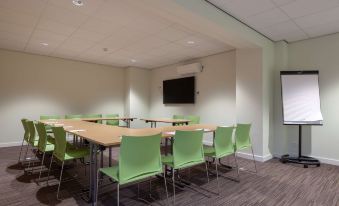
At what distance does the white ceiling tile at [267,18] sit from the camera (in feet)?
10.4

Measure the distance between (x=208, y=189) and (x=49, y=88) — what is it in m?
5.41

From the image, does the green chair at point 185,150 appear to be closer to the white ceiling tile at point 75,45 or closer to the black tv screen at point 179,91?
the white ceiling tile at point 75,45

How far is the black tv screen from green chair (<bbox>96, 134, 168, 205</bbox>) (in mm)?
4300

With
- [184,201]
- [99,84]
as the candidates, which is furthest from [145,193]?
[99,84]

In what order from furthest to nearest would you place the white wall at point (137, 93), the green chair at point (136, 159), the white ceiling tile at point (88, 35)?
the white wall at point (137, 93) < the white ceiling tile at point (88, 35) < the green chair at point (136, 159)

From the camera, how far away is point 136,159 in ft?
6.30

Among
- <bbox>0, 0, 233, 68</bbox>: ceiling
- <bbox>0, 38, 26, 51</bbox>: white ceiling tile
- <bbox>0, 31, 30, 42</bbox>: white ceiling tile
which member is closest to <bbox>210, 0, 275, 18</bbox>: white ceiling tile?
<bbox>0, 0, 233, 68</bbox>: ceiling

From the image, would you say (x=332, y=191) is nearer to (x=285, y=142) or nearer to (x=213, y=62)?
(x=285, y=142)

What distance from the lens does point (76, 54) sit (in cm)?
575

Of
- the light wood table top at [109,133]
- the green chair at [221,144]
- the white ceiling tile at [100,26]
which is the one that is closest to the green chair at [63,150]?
the light wood table top at [109,133]

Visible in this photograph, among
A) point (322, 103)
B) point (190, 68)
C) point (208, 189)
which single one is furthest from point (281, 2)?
point (190, 68)

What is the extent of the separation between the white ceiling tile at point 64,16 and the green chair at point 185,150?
8.23ft

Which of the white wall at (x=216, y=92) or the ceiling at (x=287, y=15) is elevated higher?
the ceiling at (x=287, y=15)

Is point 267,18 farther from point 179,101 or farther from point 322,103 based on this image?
point 179,101
